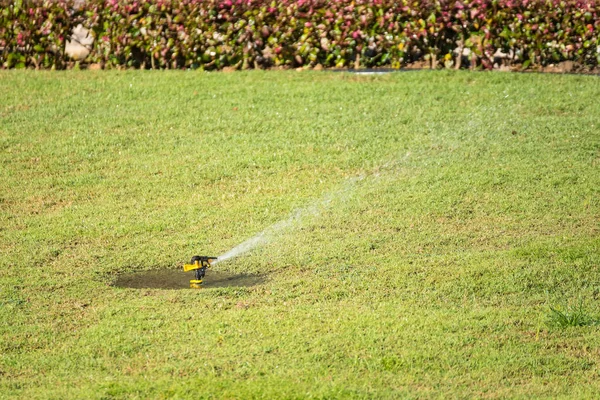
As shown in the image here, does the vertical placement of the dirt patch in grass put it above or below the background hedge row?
below

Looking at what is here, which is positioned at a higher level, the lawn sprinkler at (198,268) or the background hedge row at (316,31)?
the background hedge row at (316,31)

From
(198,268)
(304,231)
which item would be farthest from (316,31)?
(198,268)

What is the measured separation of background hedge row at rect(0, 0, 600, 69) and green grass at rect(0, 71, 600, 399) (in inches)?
22.1

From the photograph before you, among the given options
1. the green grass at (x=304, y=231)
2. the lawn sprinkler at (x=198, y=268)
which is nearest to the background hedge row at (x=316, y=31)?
the green grass at (x=304, y=231)

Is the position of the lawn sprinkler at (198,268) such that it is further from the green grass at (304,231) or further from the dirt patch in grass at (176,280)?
the green grass at (304,231)

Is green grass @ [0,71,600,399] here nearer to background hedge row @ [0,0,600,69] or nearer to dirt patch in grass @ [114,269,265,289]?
dirt patch in grass @ [114,269,265,289]

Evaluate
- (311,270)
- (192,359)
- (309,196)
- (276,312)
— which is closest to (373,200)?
(309,196)

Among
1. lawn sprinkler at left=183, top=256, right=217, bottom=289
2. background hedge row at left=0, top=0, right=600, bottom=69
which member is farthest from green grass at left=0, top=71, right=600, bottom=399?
background hedge row at left=0, top=0, right=600, bottom=69

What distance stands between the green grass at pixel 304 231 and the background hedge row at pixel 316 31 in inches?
22.1

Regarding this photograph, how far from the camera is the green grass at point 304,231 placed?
512 centimetres

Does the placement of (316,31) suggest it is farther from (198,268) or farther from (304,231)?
(198,268)

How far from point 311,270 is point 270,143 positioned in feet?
10.9

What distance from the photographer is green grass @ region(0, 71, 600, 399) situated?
512 centimetres

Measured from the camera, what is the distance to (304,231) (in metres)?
7.66
